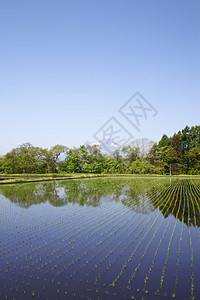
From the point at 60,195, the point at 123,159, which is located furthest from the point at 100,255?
the point at 123,159

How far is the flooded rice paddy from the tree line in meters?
33.8

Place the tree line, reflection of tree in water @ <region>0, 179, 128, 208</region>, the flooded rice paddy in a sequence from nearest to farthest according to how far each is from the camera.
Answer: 1. the flooded rice paddy
2. reflection of tree in water @ <region>0, 179, 128, 208</region>
3. the tree line

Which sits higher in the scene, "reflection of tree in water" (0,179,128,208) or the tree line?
the tree line

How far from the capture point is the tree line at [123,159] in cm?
4219

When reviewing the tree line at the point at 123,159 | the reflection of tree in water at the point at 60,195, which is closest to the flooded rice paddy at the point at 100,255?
the reflection of tree in water at the point at 60,195

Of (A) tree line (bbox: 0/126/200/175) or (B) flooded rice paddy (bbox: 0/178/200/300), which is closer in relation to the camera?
(B) flooded rice paddy (bbox: 0/178/200/300)

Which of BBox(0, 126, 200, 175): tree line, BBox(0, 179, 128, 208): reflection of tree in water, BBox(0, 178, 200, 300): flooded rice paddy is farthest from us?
BBox(0, 126, 200, 175): tree line

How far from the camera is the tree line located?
138 feet

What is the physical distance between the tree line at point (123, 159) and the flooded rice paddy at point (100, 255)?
33824 mm

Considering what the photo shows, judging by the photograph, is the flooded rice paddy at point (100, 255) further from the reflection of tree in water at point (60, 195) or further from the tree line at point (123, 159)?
the tree line at point (123, 159)

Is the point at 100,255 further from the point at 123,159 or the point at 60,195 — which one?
the point at 123,159

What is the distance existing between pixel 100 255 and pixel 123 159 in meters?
45.1

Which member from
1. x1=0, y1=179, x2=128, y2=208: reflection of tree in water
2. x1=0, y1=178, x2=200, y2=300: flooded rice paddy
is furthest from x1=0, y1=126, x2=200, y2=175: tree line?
x1=0, y1=178, x2=200, y2=300: flooded rice paddy

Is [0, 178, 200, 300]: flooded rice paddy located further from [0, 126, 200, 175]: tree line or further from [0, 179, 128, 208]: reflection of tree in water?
[0, 126, 200, 175]: tree line
